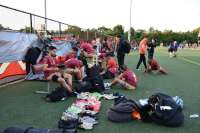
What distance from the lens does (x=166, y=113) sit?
7547mm

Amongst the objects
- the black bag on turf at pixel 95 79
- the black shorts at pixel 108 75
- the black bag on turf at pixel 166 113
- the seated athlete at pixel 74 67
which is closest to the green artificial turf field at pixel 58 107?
the black bag on turf at pixel 166 113

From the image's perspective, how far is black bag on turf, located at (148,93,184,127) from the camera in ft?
24.6

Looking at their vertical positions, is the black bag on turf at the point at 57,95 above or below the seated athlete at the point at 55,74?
below

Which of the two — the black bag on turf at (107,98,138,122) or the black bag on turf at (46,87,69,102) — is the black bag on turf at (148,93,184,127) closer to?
the black bag on turf at (107,98,138,122)

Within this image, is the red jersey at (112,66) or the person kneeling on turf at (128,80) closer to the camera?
the person kneeling on turf at (128,80)

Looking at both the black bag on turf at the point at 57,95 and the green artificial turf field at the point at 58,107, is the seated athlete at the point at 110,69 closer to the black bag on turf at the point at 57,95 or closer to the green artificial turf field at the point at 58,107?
the green artificial turf field at the point at 58,107

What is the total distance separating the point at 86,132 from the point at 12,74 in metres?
7.65

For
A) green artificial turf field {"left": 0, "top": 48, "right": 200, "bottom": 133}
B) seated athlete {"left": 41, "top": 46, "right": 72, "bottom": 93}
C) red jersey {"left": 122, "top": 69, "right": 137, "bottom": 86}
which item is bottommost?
green artificial turf field {"left": 0, "top": 48, "right": 200, "bottom": 133}

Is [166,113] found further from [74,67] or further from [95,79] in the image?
[74,67]

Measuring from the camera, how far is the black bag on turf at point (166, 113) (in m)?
7.50

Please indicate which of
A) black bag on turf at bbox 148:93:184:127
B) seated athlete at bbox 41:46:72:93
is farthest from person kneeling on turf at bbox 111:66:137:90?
black bag on turf at bbox 148:93:184:127

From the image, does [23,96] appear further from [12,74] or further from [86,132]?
[86,132]

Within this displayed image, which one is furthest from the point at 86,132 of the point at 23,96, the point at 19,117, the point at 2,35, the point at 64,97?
the point at 2,35

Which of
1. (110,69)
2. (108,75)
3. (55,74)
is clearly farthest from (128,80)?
(110,69)
